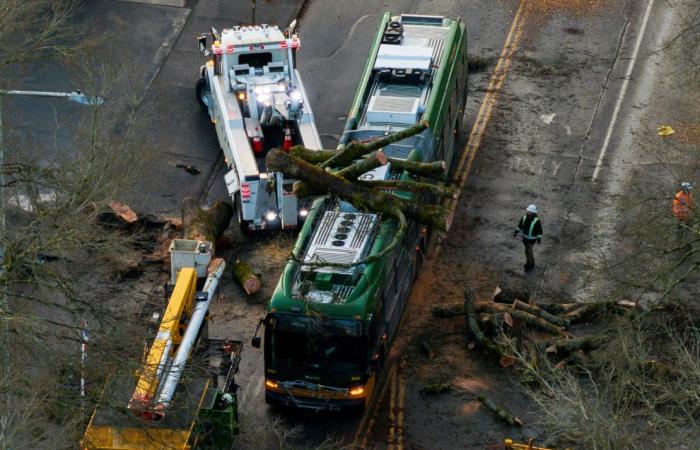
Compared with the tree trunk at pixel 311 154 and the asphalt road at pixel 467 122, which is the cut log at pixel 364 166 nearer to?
the tree trunk at pixel 311 154

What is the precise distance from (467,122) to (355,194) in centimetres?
899

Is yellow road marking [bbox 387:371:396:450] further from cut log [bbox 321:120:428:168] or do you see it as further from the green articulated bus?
cut log [bbox 321:120:428:168]

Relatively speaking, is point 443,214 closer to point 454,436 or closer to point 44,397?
point 454,436

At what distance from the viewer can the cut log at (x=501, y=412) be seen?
24172 mm

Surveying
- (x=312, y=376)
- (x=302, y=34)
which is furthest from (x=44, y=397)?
(x=302, y=34)

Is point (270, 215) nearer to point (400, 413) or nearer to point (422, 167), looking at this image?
point (422, 167)

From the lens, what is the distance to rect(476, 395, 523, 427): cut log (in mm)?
24172

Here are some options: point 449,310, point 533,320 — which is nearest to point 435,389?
point 449,310

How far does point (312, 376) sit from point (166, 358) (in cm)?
284

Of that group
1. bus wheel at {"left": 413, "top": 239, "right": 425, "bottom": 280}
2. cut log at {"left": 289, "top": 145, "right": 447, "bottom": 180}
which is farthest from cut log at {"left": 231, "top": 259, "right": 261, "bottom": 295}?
bus wheel at {"left": 413, "top": 239, "right": 425, "bottom": 280}

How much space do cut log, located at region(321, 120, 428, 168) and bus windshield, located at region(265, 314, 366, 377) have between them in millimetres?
4018

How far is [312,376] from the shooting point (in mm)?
23578

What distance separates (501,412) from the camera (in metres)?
24.3

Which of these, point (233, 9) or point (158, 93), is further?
point (233, 9)
